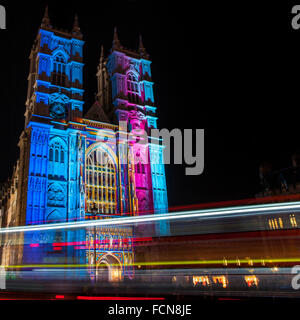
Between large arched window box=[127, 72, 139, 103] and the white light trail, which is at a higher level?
large arched window box=[127, 72, 139, 103]

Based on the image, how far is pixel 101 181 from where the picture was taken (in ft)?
120

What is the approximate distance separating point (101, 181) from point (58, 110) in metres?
10.3

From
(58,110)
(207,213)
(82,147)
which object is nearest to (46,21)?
(58,110)

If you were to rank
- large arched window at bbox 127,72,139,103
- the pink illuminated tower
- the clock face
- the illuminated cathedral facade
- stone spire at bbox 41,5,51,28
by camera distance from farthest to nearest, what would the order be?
1. large arched window at bbox 127,72,139,103
2. stone spire at bbox 41,5,51,28
3. the pink illuminated tower
4. the clock face
5. the illuminated cathedral facade

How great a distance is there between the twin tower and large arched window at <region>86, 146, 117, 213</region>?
0.11 m

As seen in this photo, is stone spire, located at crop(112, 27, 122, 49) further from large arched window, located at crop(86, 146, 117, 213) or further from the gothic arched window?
the gothic arched window

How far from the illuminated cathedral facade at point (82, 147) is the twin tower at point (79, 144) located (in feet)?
0.35

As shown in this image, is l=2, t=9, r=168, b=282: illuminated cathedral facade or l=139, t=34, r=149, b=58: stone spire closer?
l=2, t=9, r=168, b=282: illuminated cathedral facade

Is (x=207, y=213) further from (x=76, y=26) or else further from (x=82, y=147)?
(x=76, y=26)

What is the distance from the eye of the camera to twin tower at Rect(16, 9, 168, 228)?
32.8m

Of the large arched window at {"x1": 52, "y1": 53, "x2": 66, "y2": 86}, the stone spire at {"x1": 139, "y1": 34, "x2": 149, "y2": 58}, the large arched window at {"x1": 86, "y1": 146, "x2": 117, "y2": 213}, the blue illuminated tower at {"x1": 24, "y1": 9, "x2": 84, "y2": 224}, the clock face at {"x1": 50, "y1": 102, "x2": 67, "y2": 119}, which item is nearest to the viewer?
the blue illuminated tower at {"x1": 24, "y1": 9, "x2": 84, "y2": 224}

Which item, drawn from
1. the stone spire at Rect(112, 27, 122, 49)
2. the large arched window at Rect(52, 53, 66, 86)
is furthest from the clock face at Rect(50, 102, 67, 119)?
the stone spire at Rect(112, 27, 122, 49)

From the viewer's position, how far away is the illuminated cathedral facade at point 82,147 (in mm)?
32594
